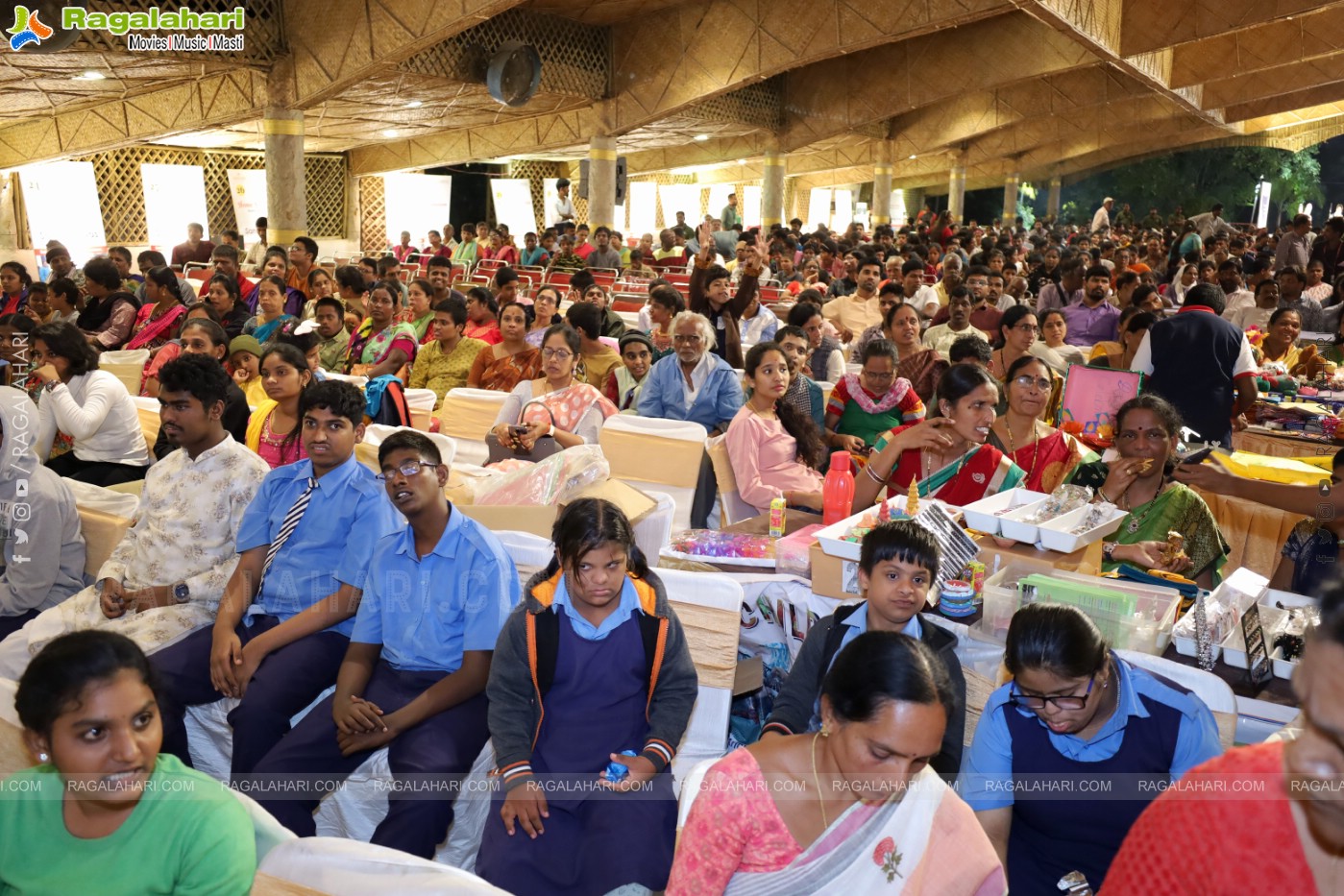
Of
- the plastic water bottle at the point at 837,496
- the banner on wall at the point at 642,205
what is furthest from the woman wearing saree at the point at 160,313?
the banner on wall at the point at 642,205

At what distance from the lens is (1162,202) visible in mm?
34125

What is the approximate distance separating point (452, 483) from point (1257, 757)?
3.15 metres

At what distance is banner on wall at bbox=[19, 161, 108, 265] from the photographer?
14.6m

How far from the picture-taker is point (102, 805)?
5.75 feet

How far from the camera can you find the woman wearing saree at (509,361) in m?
5.86

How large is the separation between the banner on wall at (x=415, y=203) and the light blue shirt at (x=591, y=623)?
59.0 feet

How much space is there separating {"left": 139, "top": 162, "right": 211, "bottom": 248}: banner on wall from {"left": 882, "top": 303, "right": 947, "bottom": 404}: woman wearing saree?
44.9 ft

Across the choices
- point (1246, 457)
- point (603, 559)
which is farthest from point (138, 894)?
point (1246, 457)

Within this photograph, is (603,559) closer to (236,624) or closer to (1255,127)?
(236,624)

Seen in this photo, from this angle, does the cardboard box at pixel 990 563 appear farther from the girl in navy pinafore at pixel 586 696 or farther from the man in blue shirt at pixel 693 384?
the man in blue shirt at pixel 693 384

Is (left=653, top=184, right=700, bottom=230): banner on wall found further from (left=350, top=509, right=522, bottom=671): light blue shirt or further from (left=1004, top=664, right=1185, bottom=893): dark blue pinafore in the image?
(left=1004, top=664, right=1185, bottom=893): dark blue pinafore

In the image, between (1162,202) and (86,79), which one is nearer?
(86,79)

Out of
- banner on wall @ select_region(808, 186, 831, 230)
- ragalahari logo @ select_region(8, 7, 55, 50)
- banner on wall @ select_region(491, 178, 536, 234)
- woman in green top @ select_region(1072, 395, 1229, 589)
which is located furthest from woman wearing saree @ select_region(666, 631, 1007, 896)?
banner on wall @ select_region(808, 186, 831, 230)

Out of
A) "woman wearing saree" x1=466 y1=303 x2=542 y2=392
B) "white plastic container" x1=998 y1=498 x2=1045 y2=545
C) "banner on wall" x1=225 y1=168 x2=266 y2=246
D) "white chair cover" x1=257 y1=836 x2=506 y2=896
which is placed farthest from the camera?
"banner on wall" x1=225 y1=168 x2=266 y2=246
